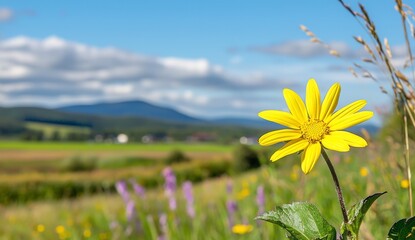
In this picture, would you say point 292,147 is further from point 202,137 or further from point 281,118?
point 202,137

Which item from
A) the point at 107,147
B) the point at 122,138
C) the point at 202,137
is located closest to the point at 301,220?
the point at 107,147

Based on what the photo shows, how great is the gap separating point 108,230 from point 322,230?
5547mm

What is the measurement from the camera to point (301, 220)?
1.03m

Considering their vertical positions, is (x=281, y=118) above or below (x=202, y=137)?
above

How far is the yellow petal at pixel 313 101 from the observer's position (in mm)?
1057

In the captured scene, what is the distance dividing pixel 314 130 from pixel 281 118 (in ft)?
0.21

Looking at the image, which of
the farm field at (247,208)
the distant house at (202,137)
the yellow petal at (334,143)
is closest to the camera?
the yellow petal at (334,143)

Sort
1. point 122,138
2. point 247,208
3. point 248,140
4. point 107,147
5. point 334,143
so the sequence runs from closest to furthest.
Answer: point 334,143, point 247,208, point 248,140, point 107,147, point 122,138

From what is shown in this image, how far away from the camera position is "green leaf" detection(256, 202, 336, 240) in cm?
101

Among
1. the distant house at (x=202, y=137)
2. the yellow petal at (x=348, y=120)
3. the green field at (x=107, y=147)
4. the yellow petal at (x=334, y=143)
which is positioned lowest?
the green field at (x=107, y=147)

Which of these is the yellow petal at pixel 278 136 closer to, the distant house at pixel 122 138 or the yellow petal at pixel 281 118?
the yellow petal at pixel 281 118

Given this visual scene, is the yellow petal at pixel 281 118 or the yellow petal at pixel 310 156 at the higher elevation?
the yellow petal at pixel 281 118

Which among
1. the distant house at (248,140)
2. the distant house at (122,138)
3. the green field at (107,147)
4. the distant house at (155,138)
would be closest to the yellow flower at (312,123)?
the distant house at (248,140)

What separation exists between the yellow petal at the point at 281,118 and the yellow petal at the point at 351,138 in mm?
72
